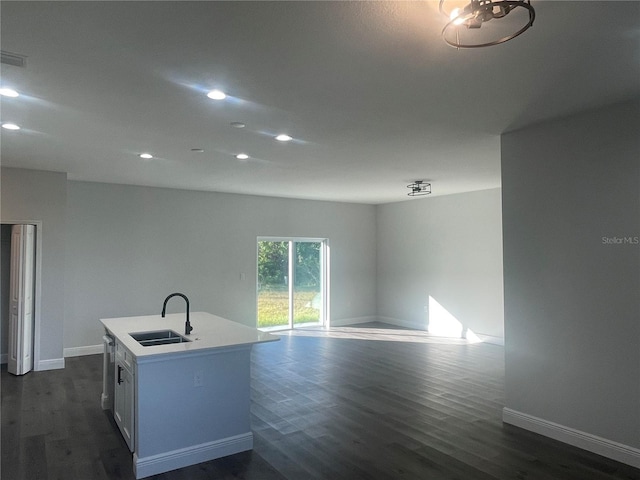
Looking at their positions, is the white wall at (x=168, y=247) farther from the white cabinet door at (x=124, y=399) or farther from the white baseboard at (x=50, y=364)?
the white cabinet door at (x=124, y=399)

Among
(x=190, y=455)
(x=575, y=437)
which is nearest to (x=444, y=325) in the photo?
(x=575, y=437)

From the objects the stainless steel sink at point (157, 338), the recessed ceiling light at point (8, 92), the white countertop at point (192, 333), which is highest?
the recessed ceiling light at point (8, 92)

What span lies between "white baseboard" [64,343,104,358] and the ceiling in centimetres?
295

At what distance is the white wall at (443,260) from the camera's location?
24.5 feet

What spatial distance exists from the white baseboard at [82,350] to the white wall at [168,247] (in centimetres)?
8

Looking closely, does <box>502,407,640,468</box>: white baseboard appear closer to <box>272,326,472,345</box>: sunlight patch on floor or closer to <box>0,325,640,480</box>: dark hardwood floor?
<box>0,325,640,480</box>: dark hardwood floor

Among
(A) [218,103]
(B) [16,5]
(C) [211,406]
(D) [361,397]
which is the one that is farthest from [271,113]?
(D) [361,397]

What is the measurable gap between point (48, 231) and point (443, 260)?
257 inches

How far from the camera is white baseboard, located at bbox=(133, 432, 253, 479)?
2.96 m

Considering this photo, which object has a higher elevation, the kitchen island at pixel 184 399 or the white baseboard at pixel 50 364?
the kitchen island at pixel 184 399

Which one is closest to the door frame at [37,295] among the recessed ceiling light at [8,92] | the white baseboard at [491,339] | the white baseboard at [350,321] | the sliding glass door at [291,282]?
the recessed ceiling light at [8,92]

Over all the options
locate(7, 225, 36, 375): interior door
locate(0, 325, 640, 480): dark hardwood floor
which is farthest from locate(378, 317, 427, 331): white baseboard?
locate(7, 225, 36, 375): interior door

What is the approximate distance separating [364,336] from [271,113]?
548 cm

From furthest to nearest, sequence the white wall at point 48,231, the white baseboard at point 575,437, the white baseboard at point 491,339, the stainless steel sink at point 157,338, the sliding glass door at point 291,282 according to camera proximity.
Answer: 1. the sliding glass door at point 291,282
2. the white baseboard at point 491,339
3. the white wall at point 48,231
4. the stainless steel sink at point 157,338
5. the white baseboard at point 575,437
